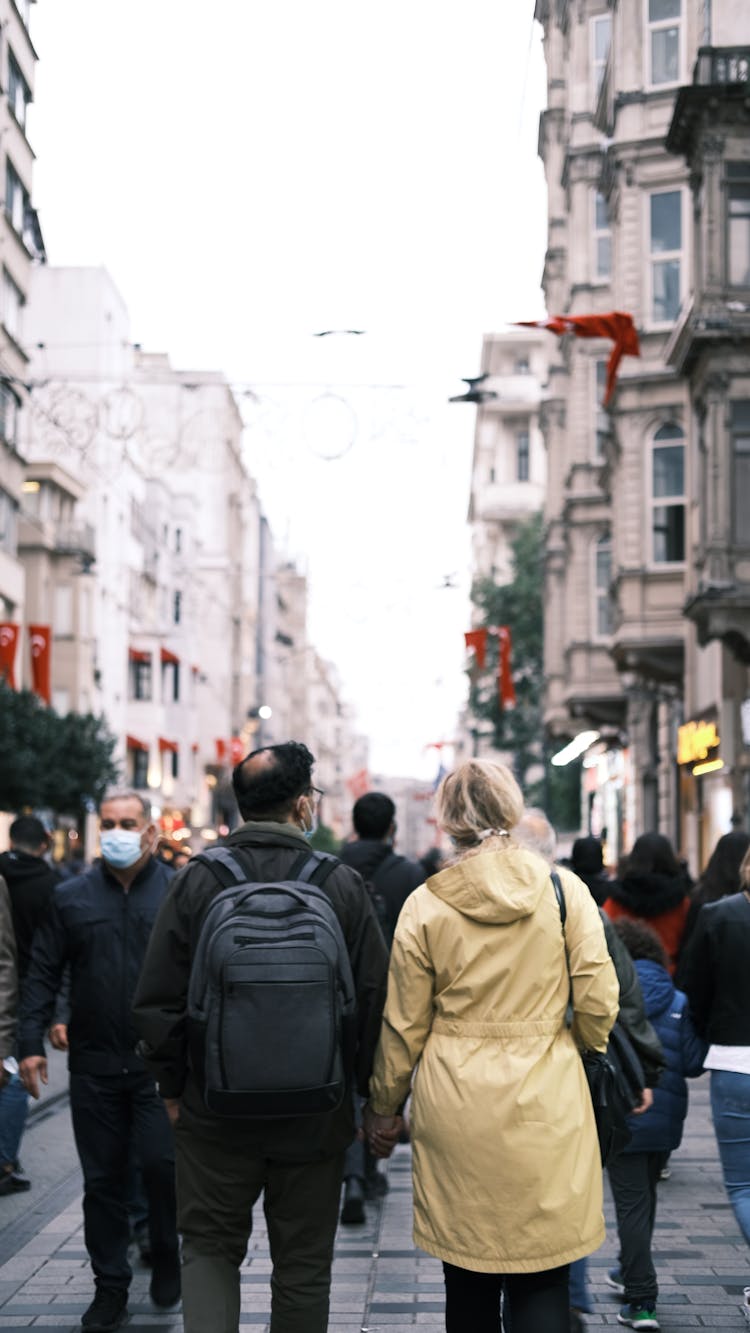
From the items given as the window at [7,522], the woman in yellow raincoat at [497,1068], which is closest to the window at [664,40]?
the window at [7,522]

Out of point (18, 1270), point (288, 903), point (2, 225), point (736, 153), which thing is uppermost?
point (2, 225)

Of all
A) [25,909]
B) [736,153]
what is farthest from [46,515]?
[25,909]

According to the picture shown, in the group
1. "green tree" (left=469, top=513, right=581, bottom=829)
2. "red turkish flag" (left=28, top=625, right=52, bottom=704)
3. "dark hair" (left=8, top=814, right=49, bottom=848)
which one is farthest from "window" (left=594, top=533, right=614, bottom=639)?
"dark hair" (left=8, top=814, right=49, bottom=848)

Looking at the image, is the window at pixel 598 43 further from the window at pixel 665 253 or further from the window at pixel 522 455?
the window at pixel 522 455

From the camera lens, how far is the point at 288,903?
5.07m

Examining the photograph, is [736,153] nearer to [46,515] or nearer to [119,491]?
[46,515]

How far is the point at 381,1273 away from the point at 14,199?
1476 inches

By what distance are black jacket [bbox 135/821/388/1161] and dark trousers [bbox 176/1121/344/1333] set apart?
3.3 inches

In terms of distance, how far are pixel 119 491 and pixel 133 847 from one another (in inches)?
2582

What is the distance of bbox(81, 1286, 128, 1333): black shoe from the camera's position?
23.1 feet

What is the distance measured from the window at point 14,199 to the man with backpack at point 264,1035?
37.7 m

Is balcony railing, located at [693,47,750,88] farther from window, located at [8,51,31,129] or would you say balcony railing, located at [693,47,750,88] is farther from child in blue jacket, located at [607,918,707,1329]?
window, located at [8,51,31,129]

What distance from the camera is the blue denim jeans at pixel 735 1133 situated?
686 centimetres

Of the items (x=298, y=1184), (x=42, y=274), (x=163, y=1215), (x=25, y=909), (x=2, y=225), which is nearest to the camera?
(x=298, y=1184)
